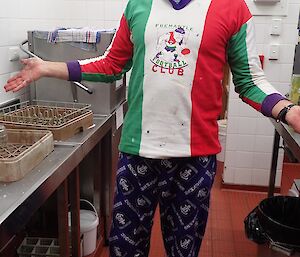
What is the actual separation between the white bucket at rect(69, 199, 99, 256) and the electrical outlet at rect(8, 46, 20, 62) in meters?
0.88

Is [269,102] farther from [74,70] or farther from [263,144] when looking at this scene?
[263,144]

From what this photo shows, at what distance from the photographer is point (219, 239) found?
2.42 metres

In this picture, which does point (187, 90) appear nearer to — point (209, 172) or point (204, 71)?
point (204, 71)

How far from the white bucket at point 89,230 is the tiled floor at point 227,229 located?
0.20 meters

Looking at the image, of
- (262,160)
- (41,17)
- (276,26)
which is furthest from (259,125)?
(41,17)

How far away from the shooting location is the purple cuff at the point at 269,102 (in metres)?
1.21

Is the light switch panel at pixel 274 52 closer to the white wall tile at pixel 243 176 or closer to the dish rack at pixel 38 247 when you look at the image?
the white wall tile at pixel 243 176

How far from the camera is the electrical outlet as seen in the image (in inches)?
76.3

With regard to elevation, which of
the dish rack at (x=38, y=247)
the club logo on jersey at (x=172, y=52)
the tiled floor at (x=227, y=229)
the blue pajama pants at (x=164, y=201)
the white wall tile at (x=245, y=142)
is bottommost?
the tiled floor at (x=227, y=229)

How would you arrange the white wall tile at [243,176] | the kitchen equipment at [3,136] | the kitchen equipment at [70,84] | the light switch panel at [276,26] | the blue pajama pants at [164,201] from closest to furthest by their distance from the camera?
the blue pajama pants at [164,201] < the kitchen equipment at [3,136] < the kitchen equipment at [70,84] < the light switch panel at [276,26] < the white wall tile at [243,176]

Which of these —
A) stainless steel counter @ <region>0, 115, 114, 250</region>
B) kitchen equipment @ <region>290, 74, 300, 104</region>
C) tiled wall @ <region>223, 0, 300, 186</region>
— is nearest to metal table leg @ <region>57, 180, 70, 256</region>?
stainless steel counter @ <region>0, 115, 114, 250</region>

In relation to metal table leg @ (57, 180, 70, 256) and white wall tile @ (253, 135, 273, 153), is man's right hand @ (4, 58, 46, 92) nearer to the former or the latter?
metal table leg @ (57, 180, 70, 256)

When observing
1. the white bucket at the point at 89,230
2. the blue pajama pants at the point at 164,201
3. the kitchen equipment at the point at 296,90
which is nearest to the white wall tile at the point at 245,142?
the kitchen equipment at the point at 296,90

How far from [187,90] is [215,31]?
0.20 metres
